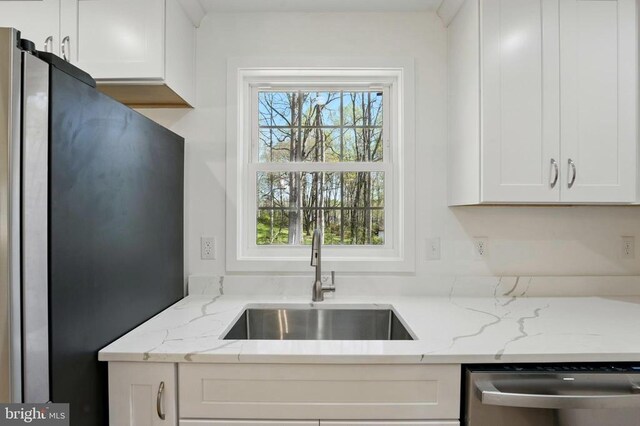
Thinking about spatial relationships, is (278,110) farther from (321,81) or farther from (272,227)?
(272,227)

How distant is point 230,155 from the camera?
188 cm

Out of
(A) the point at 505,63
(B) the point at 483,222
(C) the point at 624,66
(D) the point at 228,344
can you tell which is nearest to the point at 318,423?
(D) the point at 228,344

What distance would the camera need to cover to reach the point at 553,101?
154 centimetres

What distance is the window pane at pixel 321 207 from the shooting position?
201 centimetres

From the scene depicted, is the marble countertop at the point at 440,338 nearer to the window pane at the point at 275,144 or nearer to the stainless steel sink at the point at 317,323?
the stainless steel sink at the point at 317,323

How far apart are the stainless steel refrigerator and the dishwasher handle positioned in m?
1.14

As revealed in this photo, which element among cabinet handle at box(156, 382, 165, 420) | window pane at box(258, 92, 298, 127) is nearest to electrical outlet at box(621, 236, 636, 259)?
window pane at box(258, 92, 298, 127)

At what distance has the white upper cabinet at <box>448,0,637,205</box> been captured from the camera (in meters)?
1.53

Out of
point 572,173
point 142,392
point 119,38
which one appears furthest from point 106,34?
point 572,173

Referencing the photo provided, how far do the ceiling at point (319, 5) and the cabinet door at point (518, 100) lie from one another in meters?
0.39

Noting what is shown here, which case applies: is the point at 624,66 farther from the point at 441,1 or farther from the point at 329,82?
the point at 329,82

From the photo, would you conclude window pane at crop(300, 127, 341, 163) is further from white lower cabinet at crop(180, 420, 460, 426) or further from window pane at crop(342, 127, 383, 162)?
white lower cabinet at crop(180, 420, 460, 426)

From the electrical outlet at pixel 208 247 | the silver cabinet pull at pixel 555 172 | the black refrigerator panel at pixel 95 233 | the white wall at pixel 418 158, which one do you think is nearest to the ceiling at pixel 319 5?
the white wall at pixel 418 158

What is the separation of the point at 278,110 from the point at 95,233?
1.19 m
